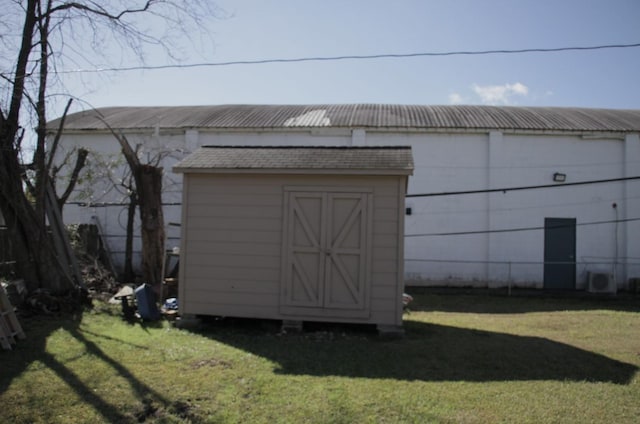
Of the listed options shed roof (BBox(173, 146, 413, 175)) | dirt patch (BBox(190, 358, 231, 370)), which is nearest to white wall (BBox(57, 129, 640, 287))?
shed roof (BBox(173, 146, 413, 175))

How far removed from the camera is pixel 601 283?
525 inches

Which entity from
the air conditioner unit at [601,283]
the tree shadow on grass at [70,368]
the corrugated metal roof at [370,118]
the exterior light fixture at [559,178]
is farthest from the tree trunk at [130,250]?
the air conditioner unit at [601,283]

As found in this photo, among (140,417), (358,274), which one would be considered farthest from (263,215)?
(140,417)

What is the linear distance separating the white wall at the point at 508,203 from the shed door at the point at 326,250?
7.38m

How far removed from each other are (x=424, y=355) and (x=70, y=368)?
4.21 m

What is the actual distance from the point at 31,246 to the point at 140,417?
238 inches

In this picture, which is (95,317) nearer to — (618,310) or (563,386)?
(563,386)

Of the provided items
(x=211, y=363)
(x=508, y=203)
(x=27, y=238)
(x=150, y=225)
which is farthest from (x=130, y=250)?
(x=508, y=203)

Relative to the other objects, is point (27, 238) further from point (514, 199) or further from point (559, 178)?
point (559, 178)

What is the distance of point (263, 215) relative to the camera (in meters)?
7.75

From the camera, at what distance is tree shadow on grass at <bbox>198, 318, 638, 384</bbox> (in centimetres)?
561

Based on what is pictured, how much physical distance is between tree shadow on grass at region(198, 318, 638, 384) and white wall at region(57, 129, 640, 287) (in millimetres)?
6700

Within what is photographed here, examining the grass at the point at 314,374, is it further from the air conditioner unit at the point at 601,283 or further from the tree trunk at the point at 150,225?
the air conditioner unit at the point at 601,283

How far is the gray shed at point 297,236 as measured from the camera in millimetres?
7375
